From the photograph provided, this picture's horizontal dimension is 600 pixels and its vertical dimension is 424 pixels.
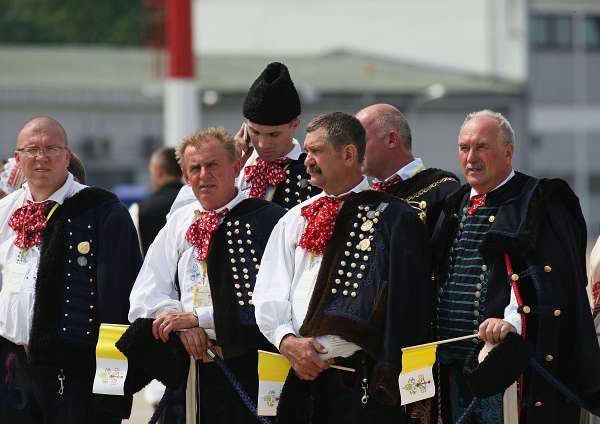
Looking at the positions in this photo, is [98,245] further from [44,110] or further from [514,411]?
[44,110]

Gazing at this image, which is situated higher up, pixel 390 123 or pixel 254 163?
pixel 390 123

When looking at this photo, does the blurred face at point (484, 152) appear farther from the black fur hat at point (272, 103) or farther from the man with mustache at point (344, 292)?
the black fur hat at point (272, 103)

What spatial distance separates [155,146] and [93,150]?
1440mm

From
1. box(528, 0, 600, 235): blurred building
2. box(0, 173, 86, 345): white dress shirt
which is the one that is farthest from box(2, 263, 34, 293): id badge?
box(528, 0, 600, 235): blurred building

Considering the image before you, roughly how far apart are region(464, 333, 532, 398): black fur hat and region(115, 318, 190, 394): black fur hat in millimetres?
1379

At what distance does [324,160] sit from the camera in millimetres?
5551

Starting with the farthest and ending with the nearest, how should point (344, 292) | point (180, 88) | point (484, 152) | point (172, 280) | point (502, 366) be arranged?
point (180, 88), point (172, 280), point (484, 152), point (344, 292), point (502, 366)

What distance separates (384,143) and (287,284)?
1.17 meters

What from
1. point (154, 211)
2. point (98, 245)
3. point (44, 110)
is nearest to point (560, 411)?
point (98, 245)

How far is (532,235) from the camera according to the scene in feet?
18.3

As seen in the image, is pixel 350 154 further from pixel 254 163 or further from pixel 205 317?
pixel 254 163

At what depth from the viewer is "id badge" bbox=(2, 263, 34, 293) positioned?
6.22m

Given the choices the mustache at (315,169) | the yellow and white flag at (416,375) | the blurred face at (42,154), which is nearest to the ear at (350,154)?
the mustache at (315,169)

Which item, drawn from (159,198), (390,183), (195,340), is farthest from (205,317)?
(159,198)
